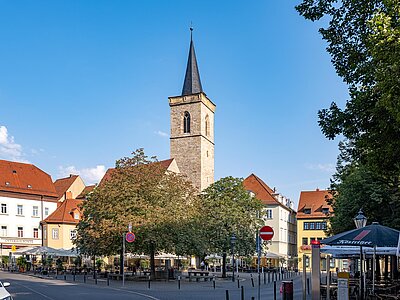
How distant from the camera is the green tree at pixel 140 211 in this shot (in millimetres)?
37969

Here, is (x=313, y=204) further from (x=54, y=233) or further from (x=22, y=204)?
(x=22, y=204)

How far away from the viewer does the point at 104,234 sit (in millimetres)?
38500

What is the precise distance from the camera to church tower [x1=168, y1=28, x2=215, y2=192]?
272ft

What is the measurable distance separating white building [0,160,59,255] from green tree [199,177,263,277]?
30.7m

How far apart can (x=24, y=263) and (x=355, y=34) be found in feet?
167

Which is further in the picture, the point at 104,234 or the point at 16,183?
the point at 16,183

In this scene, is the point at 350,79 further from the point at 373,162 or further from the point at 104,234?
the point at 104,234

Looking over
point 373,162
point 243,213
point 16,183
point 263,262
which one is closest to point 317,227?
point 263,262

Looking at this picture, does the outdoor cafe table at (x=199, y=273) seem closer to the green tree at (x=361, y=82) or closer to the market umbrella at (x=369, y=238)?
the market umbrella at (x=369, y=238)

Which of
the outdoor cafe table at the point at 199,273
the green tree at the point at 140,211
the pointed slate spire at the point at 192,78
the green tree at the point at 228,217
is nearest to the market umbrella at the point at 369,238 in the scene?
the green tree at the point at 140,211

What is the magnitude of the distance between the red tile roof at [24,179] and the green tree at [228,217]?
31773 millimetres

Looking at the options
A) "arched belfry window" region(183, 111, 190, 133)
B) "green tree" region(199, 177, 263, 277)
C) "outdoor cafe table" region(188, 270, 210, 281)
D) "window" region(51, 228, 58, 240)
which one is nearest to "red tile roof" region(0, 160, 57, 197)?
"window" region(51, 228, 58, 240)

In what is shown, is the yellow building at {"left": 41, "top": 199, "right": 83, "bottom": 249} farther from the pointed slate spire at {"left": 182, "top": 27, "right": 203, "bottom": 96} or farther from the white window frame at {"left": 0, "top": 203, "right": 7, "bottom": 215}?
the pointed slate spire at {"left": 182, "top": 27, "right": 203, "bottom": 96}

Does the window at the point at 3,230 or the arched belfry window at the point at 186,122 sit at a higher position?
the arched belfry window at the point at 186,122
